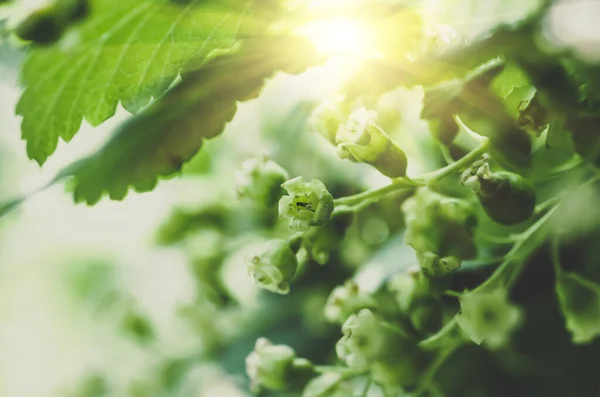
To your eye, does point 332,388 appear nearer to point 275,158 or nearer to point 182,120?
point 182,120

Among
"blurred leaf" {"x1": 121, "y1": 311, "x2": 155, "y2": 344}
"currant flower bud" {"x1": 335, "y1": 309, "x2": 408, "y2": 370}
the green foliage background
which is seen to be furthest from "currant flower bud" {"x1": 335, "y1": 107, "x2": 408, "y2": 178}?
"blurred leaf" {"x1": 121, "y1": 311, "x2": 155, "y2": 344}

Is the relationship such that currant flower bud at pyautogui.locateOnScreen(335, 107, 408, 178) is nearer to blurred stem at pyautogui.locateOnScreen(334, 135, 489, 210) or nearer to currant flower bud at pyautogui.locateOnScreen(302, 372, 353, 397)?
blurred stem at pyautogui.locateOnScreen(334, 135, 489, 210)

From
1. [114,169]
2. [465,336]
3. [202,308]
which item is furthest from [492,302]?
[202,308]

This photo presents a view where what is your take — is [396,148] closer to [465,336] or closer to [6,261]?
[465,336]

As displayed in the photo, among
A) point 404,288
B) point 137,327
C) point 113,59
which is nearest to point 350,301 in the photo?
point 404,288

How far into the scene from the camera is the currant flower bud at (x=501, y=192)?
1.78 ft

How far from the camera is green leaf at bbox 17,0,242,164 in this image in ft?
1.68

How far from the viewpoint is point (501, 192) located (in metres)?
0.54

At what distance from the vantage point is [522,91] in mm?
514

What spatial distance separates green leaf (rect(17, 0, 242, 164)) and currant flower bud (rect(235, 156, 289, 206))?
0.51 feet

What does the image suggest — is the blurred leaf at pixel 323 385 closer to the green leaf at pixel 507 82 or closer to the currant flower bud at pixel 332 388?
the currant flower bud at pixel 332 388

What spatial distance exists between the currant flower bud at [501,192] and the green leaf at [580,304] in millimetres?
113

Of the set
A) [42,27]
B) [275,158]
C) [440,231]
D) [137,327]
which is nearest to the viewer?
[42,27]

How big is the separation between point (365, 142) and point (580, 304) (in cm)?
24
